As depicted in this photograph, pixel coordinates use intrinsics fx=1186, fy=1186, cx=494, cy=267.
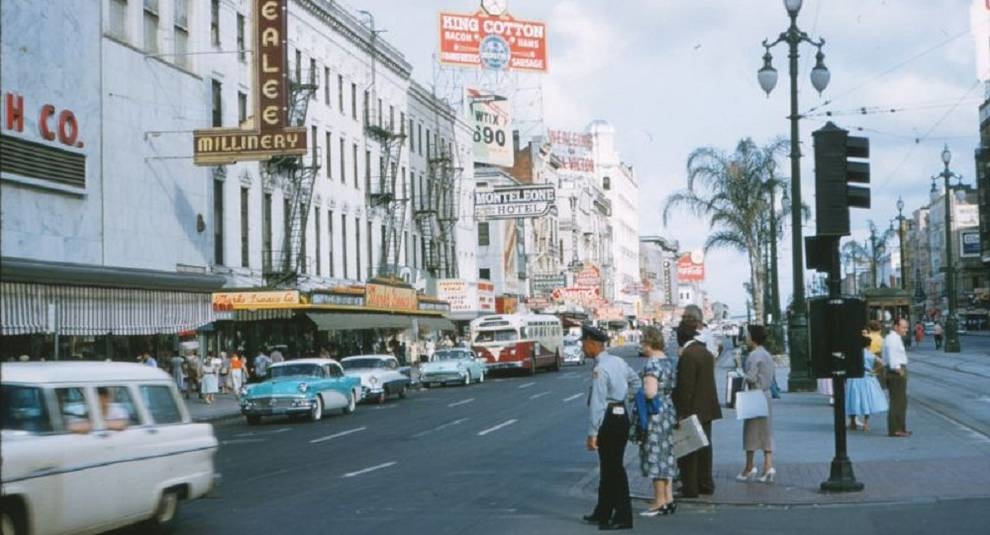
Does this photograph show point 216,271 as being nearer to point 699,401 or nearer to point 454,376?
point 454,376

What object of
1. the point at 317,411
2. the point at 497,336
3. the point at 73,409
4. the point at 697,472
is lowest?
the point at 317,411

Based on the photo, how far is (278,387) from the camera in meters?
29.5

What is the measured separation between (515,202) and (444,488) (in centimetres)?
5935

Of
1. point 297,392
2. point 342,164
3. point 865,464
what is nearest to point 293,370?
point 297,392

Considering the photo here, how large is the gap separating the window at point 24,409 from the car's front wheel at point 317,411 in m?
20.1

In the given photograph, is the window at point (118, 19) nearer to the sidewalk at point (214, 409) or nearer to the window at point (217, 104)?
the window at point (217, 104)

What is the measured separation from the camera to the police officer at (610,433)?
10922 mm

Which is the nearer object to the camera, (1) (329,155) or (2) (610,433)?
(2) (610,433)

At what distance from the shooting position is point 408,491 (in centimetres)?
1459

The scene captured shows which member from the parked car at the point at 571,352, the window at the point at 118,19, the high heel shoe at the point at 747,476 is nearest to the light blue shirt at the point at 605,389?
the high heel shoe at the point at 747,476

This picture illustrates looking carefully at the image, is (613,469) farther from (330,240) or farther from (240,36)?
(330,240)

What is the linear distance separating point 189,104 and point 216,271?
19.7 ft

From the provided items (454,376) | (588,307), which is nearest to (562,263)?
(588,307)

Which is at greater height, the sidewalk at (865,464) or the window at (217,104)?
the window at (217,104)
